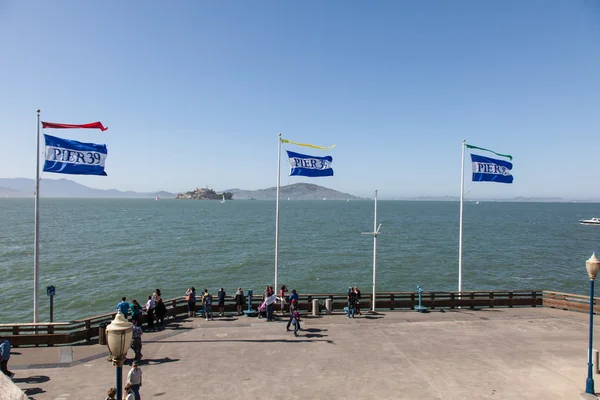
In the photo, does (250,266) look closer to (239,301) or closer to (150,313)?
(239,301)

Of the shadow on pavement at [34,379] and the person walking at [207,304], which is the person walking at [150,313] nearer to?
the person walking at [207,304]

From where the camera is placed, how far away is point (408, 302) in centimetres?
2189

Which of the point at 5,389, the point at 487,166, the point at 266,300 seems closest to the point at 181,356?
the point at 266,300

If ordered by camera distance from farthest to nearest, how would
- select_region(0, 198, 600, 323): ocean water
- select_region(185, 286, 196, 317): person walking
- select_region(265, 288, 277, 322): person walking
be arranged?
select_region(0, 198, 600, 323): ocean water < select_region(185, 286, 196, 317): person walking < select_region(265, 288, 277, 322): person walking

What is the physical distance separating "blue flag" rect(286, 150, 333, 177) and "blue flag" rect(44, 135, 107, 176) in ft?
32.5

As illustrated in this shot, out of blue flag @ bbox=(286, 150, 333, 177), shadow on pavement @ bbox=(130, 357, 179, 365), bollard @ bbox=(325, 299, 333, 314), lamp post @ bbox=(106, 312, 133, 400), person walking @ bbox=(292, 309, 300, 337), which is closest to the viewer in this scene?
lamp post @ bbox=(106, 312, 133, 400)

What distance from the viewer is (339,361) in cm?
1409

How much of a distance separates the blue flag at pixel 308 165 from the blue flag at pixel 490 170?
929 centimetres

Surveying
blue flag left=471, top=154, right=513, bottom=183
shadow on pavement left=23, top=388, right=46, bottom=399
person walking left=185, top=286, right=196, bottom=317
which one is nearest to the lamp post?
shadow on pavement left=23, top=388, right=46, bottom=399

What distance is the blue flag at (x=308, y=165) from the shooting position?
2339cm

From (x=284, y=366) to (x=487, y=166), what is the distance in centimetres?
1889

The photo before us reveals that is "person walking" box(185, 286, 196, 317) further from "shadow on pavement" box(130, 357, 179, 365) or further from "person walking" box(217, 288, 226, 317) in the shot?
"shadow on pavement" box(130, 357, 179, 365)

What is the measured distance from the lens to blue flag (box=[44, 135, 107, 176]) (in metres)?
17.0

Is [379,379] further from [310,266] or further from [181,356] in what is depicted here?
[310,266]
